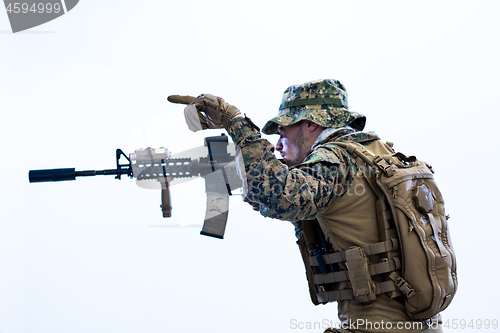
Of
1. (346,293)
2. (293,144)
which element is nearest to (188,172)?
(293,144)

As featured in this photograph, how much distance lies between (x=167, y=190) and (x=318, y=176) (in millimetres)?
614

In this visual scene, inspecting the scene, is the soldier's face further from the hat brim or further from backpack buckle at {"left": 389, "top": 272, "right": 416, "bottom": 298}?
backpack buckle at {"left": 389, "top": 272, "right": 416, "bottom": 298}

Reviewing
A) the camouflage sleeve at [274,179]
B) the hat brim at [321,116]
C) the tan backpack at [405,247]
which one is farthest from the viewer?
the hat brim at [321,116]

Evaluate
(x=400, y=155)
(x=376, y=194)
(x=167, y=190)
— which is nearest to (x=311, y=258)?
(x=376, y=194)

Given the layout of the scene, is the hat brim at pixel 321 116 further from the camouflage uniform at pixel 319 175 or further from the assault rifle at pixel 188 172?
the assault rifle at pixel 188 172

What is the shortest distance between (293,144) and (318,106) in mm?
159

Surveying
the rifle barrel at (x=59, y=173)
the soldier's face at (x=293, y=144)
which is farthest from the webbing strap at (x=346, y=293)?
the rifle barrel at (x=59, y=173)

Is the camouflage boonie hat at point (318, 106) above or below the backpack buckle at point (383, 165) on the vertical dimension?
above

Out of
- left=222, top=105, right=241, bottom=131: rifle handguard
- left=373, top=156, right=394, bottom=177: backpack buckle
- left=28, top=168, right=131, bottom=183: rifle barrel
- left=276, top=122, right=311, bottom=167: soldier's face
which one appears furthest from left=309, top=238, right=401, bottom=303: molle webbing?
left=28, top=168, right=131, bottom=183: rifle barrel

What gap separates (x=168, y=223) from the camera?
1.49m

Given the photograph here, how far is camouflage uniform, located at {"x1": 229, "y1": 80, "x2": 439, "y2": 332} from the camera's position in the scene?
996 mm

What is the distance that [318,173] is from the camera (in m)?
1.08

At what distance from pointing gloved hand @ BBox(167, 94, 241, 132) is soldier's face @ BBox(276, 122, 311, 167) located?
419 millimetres

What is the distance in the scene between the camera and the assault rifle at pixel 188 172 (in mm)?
1419
